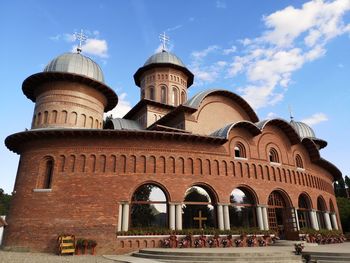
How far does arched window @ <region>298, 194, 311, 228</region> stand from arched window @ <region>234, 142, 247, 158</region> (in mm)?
7079

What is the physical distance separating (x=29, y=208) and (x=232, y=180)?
498 inches

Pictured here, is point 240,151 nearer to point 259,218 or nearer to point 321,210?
point 259,218

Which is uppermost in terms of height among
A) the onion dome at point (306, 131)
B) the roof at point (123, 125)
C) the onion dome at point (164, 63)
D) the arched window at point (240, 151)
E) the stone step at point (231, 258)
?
the onion dome at point (164, 63)

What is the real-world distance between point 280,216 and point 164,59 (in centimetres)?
1916

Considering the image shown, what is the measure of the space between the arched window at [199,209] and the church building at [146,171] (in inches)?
2.7

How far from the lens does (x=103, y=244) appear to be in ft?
50.4

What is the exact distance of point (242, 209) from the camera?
65.5ft

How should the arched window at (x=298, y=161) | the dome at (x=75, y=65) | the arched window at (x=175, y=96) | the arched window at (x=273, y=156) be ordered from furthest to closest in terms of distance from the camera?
the arched window at (x=175, y=96) → the dome at (x=75, y=65) → the arched window at (x=298, y=161) → the arched window at (x=273, y=156)

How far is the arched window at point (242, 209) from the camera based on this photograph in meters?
19.4

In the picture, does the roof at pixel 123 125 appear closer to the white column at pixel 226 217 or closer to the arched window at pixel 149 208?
the arched window at pixel 149 208

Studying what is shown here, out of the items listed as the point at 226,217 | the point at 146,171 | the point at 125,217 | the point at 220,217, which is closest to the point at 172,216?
the point at 125,217

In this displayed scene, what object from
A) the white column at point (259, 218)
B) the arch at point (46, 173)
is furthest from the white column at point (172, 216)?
the arch at point (46, 173)

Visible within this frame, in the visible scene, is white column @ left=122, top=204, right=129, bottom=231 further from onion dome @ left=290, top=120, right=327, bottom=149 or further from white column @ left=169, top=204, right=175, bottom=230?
onion dome @ left=290, top=120, right=327, bottom=149

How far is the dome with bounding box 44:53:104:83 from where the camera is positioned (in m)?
23.9
